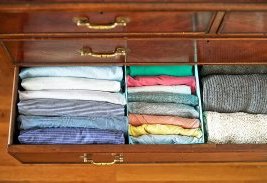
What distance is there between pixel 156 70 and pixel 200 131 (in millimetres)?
240

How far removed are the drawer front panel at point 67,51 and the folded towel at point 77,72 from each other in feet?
0.09

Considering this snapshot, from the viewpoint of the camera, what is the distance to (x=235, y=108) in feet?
3.98

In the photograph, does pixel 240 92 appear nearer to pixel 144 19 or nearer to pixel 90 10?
pixel 144 19

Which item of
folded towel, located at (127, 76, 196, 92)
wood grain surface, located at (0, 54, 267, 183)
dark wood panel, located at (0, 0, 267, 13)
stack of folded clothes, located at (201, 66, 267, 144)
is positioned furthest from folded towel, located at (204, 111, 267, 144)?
dark wood panel, located at (0, 0, 267, 13)

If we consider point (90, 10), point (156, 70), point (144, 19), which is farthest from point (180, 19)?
point (156, 70)

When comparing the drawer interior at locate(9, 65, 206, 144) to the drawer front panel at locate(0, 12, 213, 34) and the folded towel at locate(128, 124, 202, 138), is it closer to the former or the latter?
the folded towel at locate(128, 124, 202, 138)

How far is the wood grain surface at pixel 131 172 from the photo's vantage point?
55.0 inches

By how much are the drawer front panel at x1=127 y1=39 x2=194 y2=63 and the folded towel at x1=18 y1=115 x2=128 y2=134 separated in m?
0.19

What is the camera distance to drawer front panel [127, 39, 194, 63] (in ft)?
3.47

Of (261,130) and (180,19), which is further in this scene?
(261,130)

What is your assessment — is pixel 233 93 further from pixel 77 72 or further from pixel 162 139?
pixel 77 72

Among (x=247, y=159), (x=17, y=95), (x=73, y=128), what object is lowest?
(x=247, y=159)

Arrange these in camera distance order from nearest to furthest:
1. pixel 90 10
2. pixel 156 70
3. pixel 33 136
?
pixel 90 10 → pixel 33 136 → pixel 156 70

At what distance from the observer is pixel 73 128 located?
1.16 metres
